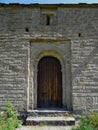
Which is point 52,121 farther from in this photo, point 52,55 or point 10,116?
point 52,55

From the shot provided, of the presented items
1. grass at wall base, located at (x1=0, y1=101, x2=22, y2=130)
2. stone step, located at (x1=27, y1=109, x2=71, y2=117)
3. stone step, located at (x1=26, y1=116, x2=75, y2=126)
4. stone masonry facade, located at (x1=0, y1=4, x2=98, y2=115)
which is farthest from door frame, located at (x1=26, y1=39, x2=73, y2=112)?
stone step, located at (x1=26, y1=116, x2=75, y2=126)

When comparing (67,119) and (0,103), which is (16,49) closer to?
(0,103)

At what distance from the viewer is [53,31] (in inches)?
407

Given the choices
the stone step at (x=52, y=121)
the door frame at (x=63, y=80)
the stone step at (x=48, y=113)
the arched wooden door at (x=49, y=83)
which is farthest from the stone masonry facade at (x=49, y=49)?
the stone step at (x=52, y=121)

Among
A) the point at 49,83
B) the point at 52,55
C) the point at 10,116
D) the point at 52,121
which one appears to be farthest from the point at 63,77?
the point at 10,116

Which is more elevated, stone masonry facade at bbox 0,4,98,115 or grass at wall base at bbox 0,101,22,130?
stone masonry facade at bbox 0,4,98,115

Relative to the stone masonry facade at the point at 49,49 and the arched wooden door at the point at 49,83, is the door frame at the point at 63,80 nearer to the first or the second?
the stone masonry facade at the point at 49,49

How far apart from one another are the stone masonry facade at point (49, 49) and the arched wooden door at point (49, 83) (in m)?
0.22

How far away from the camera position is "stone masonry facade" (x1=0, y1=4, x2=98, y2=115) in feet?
32.5

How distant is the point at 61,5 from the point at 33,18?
1.26 m

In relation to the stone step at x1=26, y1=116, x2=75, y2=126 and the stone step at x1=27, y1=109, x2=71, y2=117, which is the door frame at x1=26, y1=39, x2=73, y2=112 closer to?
the stone step at x1=27, y1=109, x2=71, y2=117

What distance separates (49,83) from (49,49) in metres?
1.37

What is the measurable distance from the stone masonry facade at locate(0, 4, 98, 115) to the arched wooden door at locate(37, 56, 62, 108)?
0.22m

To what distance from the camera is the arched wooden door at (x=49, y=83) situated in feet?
33.6
